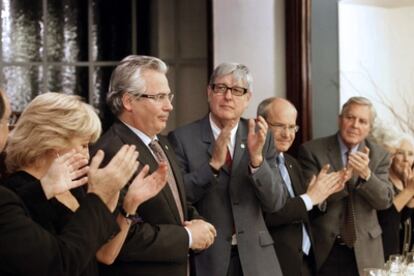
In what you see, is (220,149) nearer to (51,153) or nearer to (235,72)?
(235,72)

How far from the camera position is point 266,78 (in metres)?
4.32

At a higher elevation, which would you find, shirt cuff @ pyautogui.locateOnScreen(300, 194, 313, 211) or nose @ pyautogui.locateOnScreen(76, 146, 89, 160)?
nose @ pyautogui.locateOnScreen(76, 146, 89, 160)

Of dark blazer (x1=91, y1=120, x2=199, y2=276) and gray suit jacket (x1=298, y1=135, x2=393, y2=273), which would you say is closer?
dark blazer (x1=91, y1=120, x2=199, y2=276)

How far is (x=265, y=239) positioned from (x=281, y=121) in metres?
0.62

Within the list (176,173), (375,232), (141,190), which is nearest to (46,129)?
(141,190)

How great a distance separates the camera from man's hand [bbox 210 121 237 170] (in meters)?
2.89

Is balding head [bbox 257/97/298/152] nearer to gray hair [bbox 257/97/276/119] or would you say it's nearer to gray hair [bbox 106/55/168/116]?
gray hair [bbox 257/97/276/119]

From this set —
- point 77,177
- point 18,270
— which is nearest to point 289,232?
point 77,177

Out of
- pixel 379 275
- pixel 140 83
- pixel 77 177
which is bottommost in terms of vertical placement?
pixel 379 275

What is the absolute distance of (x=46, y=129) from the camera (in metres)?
2.16

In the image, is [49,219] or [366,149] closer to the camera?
[49,219]

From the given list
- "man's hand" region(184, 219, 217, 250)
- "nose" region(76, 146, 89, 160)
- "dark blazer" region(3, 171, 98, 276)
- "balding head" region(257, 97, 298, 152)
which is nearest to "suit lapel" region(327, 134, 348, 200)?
"balding head" region(257, 97, 298, 152)

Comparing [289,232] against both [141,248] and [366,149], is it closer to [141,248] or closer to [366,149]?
[366,149]

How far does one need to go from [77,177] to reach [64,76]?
2621mm
